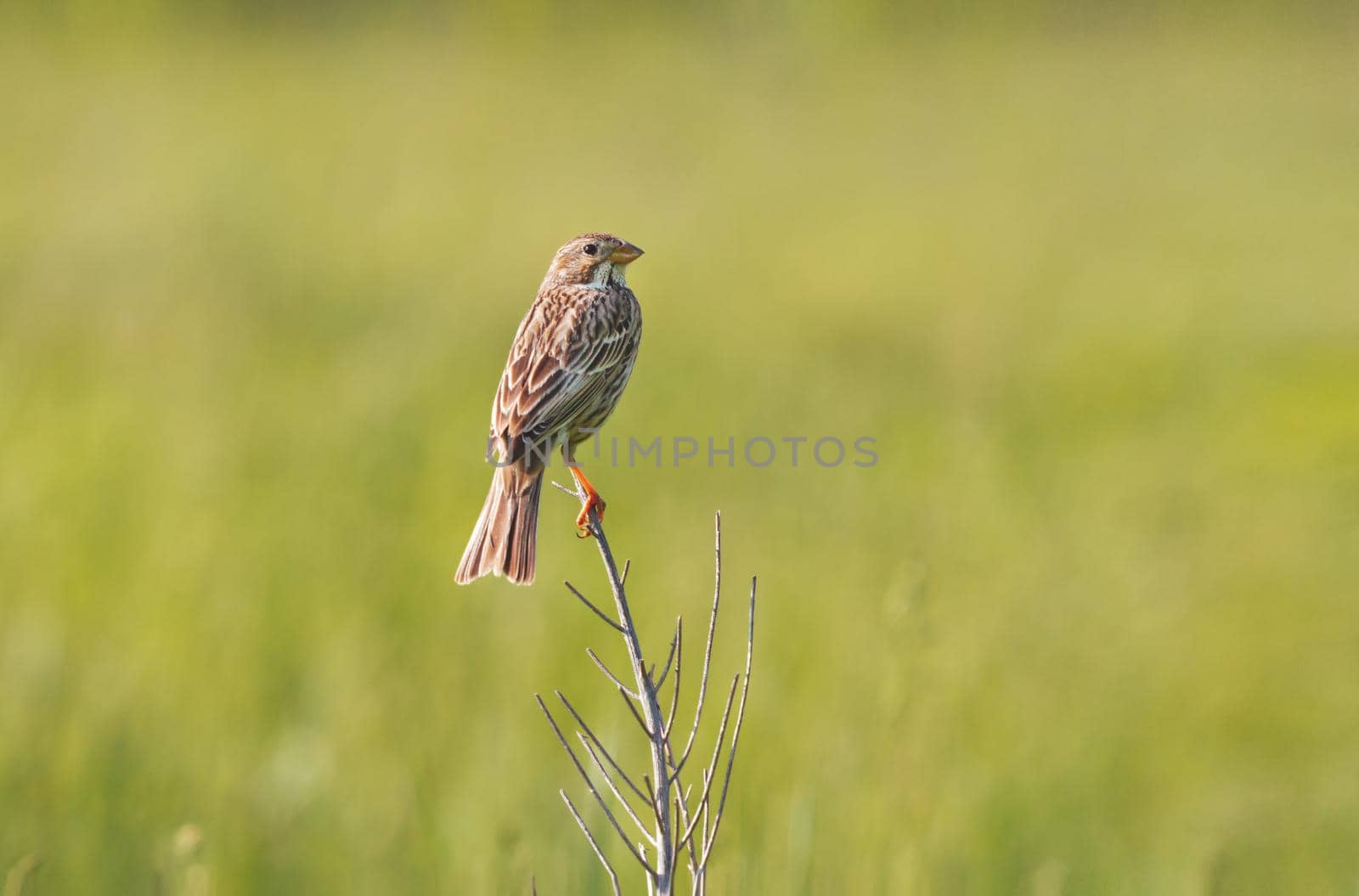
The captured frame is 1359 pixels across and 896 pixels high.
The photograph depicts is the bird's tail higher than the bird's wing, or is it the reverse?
the bird's wing

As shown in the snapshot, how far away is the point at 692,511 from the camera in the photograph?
27.9 ft

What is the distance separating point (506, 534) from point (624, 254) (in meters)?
0.93

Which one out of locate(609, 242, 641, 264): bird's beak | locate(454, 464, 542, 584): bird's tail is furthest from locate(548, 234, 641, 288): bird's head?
locate(454, 464, 542, 584): bird's tail

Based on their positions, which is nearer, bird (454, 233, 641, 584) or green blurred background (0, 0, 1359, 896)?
bird (454, 233, 641, 584)

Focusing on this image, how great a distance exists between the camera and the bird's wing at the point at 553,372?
9.95ft

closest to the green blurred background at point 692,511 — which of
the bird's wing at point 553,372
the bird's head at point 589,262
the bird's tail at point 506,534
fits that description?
the bird's tail at point 506,534

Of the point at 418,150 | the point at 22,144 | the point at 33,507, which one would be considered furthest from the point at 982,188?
the point at 33,507

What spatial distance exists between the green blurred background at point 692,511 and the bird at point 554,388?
0.76 m

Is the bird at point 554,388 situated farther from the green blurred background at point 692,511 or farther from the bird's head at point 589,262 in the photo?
the green blurred background at point 692,511

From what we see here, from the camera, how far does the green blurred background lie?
4.59 meters

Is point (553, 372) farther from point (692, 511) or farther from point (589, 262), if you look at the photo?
point (692, 511)

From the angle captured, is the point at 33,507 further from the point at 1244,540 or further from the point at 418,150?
the point at 418,150

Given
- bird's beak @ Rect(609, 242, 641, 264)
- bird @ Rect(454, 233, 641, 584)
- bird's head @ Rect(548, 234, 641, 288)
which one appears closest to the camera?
bird @ Rect(454, 233, 641, 584)

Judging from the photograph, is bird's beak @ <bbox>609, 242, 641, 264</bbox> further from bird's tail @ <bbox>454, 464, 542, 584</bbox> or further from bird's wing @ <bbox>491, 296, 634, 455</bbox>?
bird's tail @ <bbox>454, 464, 542, 584</bbox>
